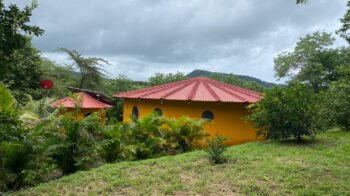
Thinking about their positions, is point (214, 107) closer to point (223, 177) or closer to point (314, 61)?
point (223, 177)

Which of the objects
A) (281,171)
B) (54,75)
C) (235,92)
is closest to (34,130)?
(281,171)

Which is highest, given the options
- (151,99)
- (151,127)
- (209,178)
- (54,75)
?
(54,75)

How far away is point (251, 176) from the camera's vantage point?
23.6ft

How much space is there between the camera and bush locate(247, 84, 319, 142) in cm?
1095

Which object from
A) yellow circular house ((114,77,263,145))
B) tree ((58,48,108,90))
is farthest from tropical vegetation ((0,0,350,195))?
tree ((58,48,108,90))

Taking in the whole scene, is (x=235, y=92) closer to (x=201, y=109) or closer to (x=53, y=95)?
(x=201, y=109)

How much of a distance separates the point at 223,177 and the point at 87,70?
2501 cm

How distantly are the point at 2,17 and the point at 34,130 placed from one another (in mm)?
4948

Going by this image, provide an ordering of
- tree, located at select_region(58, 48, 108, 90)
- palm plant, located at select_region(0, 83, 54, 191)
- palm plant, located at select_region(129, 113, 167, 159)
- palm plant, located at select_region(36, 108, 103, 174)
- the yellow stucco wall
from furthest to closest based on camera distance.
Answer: tree, located at select_region(58, 48, 108, 90) < the yellow stucco wall < palm plant, located at select_region(129, 113, 167, 159) < palm plant, located at select_region(36, 108, 103, 174) < palm plant, located at select_region(0, 83, 54, 191)

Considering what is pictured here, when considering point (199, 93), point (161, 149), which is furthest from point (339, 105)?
point (161, 149)

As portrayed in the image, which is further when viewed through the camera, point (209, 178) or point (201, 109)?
point (201, 109)

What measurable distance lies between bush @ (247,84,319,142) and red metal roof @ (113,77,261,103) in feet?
13.6

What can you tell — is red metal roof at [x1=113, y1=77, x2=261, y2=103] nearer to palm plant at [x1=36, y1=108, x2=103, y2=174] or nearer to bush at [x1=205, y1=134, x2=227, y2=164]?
bush at [x1=205, y1=134, x2=227, y2=164]

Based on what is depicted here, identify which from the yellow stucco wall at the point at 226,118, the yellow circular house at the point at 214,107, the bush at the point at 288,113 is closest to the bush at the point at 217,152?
the bush at the point at 288,113
